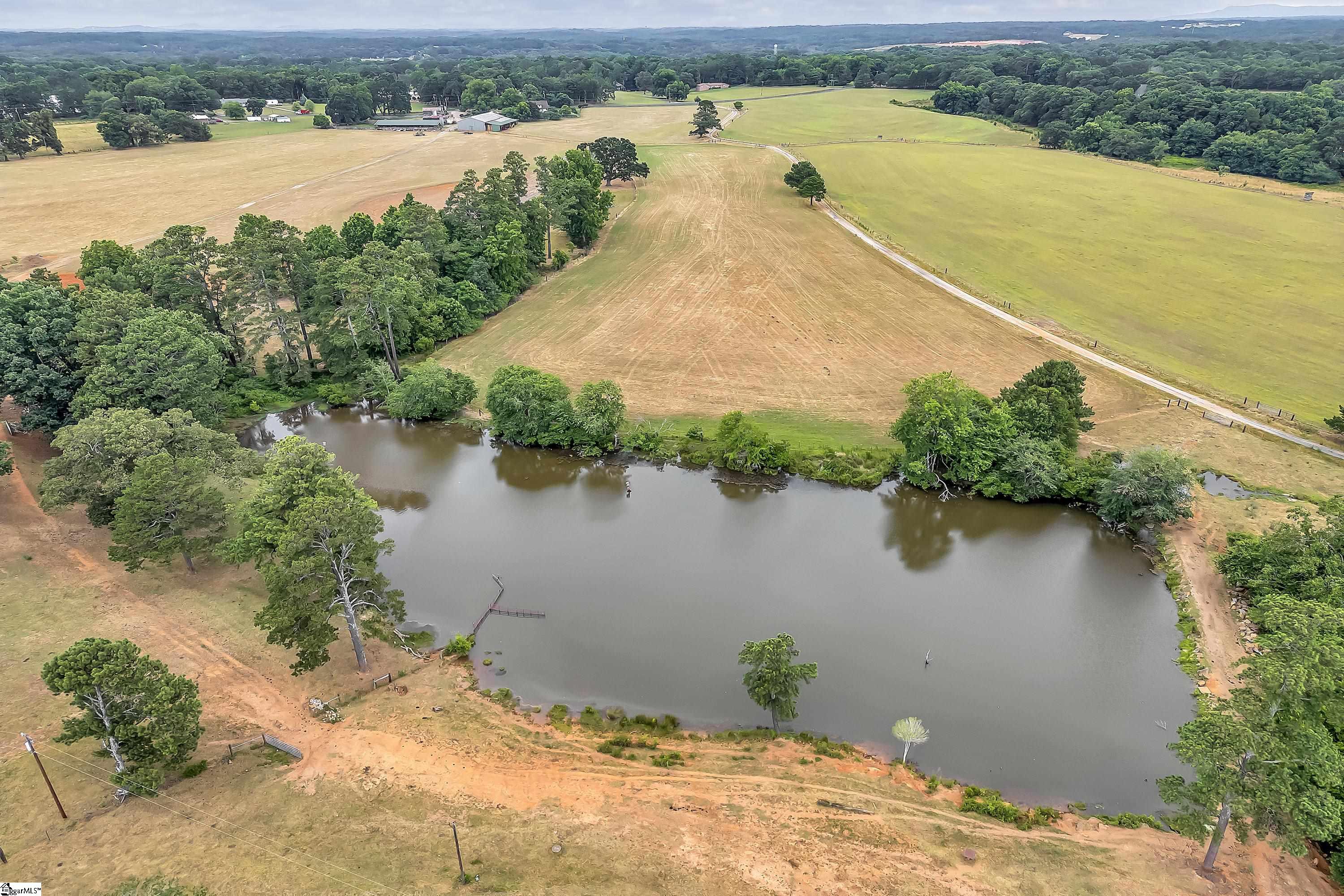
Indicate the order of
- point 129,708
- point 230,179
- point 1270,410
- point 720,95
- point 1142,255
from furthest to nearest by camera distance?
point 720,95 < point 230,179 < point 1142,255 < point 1270,410 < point 129,708

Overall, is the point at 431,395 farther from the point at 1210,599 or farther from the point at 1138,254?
the point at 1138,254

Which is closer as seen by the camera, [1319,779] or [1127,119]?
[1319,779]

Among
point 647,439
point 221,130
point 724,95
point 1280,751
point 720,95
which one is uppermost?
point 720,95

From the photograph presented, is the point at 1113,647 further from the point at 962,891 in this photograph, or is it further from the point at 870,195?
the point at 870,195

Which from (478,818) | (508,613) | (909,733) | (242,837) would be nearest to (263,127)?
(508,613)

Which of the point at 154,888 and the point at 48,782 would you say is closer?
the point at 154,888

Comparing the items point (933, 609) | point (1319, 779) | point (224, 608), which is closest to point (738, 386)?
point (933, 609)

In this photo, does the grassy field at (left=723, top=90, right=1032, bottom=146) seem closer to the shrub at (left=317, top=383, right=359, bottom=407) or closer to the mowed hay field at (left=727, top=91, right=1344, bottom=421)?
the mowed hay field at (left=727, top=91, right=1344, bottom=421)
